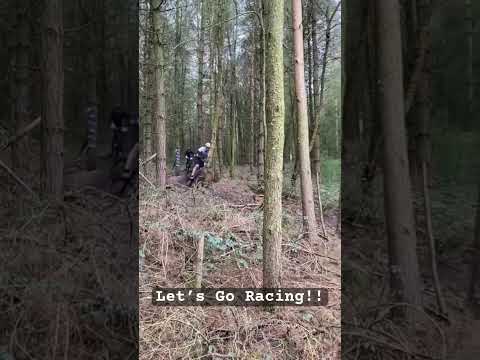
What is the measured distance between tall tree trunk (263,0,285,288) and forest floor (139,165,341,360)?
43cm

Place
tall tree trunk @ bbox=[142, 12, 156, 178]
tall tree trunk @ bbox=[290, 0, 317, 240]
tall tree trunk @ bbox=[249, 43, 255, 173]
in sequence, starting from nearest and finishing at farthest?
tall tree trunk @ bbox=[290, 0, 317, 240]
tall tree trunk @ bbox=[142, 12, 156, 178]
tall tree trunk @ bbox=[249, 43, 255, 173]

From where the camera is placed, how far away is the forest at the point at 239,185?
7.83 ft

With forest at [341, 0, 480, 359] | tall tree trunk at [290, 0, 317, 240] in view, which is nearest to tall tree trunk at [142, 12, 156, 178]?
tall tree trunk at [290, 0, 317, 240]

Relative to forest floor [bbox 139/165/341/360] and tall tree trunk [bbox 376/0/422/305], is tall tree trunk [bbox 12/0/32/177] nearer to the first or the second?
forest floor [bbox 139/165/341/360]

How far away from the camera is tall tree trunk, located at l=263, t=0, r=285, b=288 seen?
7.79 feet

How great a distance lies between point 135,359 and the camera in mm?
2234

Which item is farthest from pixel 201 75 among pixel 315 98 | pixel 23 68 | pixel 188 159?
pixel 23 68

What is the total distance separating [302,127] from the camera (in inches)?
152

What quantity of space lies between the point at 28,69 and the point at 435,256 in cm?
385

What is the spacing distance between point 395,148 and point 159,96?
3045mm

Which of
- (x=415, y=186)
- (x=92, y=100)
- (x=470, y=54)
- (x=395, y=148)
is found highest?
(x=470, y=54)

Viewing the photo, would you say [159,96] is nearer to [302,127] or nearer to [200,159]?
[200,159]

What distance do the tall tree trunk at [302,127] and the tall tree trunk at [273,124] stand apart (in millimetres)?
1387


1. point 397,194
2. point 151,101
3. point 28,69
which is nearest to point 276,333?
point 397,194
